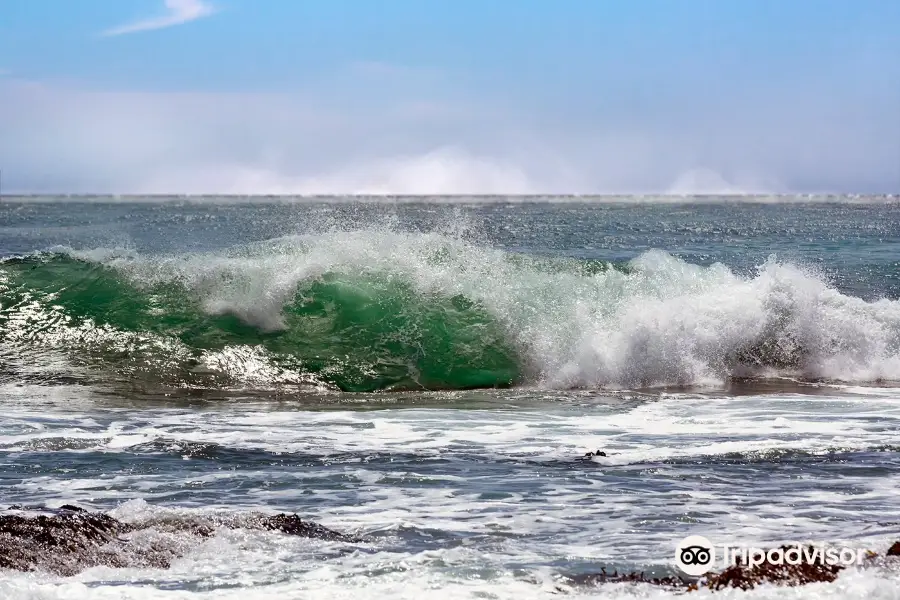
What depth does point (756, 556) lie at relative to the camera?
5.72 metres

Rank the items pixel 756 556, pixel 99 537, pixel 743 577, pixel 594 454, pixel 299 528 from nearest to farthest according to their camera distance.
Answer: pixel 743 577 → pixel 756 556 → pixel 99 537 → pixel 299 528 → pixel 594 454

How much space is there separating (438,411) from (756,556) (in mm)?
5972

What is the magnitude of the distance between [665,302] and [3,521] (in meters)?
10.9

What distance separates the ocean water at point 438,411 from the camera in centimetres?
590

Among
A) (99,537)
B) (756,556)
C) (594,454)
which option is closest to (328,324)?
(594,454)

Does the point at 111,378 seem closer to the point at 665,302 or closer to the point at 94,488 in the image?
the point at 94,488

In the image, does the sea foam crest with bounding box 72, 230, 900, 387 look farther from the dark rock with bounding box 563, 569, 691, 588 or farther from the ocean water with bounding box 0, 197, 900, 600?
the dark rock with bounding box 563, 569, 691, 588

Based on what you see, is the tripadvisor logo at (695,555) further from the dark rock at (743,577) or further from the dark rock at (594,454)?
the dark rock at (594,454)

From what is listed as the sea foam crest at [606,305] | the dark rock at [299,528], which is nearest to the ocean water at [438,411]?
the sea foam crest at [606,305]

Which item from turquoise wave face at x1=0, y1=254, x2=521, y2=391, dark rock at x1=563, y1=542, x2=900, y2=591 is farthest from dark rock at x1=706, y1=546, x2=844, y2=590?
turquoise wave face at x1=0, y1=254, x2=521, y2=391

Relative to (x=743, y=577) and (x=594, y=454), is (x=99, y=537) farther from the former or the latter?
(x=594, y=454)

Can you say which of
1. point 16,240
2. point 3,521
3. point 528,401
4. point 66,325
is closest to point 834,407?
point 528,401

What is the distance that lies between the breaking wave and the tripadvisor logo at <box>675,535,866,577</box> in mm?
7658

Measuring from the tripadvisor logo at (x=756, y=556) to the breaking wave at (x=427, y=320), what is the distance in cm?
766
